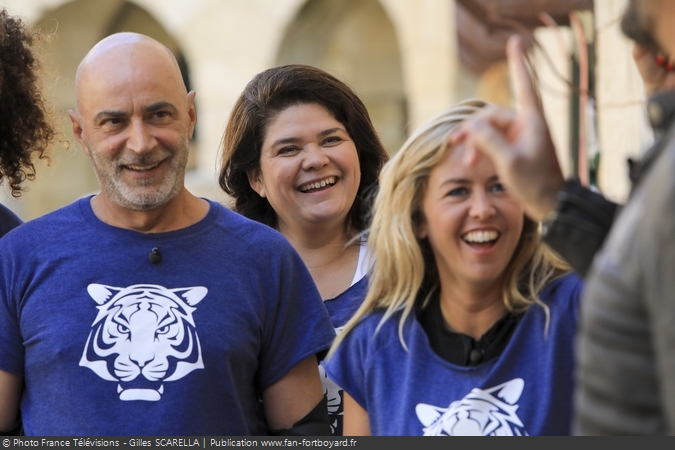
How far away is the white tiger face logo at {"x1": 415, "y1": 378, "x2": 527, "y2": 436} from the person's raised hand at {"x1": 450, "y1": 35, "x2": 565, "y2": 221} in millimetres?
594

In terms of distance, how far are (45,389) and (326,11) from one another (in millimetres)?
13343

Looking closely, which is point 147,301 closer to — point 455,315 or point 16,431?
point 16,431

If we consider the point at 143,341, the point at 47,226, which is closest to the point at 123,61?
the point at 47,226

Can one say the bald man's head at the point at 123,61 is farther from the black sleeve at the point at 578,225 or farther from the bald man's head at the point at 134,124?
the black sleeve at the point at 578,225

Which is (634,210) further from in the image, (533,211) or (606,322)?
(533,211)

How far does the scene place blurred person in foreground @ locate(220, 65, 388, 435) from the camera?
339cm

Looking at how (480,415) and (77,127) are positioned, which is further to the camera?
(77,127)

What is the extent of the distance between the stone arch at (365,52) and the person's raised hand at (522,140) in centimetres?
1371

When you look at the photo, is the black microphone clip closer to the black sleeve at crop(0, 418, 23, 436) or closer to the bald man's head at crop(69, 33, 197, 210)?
the bald man's head at crop(69, 33, 197, 210)

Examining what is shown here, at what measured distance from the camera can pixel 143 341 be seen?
2619 millimetres

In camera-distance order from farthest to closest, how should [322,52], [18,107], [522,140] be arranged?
[322,52] < [18,107] < [522,140]

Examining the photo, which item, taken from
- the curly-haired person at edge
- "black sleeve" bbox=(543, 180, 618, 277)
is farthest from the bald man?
"black sleeve" bbox=(543, 180, 618, 277)

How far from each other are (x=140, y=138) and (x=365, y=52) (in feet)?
46.7

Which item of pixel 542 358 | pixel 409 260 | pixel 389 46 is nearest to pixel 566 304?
pixel 542 358
